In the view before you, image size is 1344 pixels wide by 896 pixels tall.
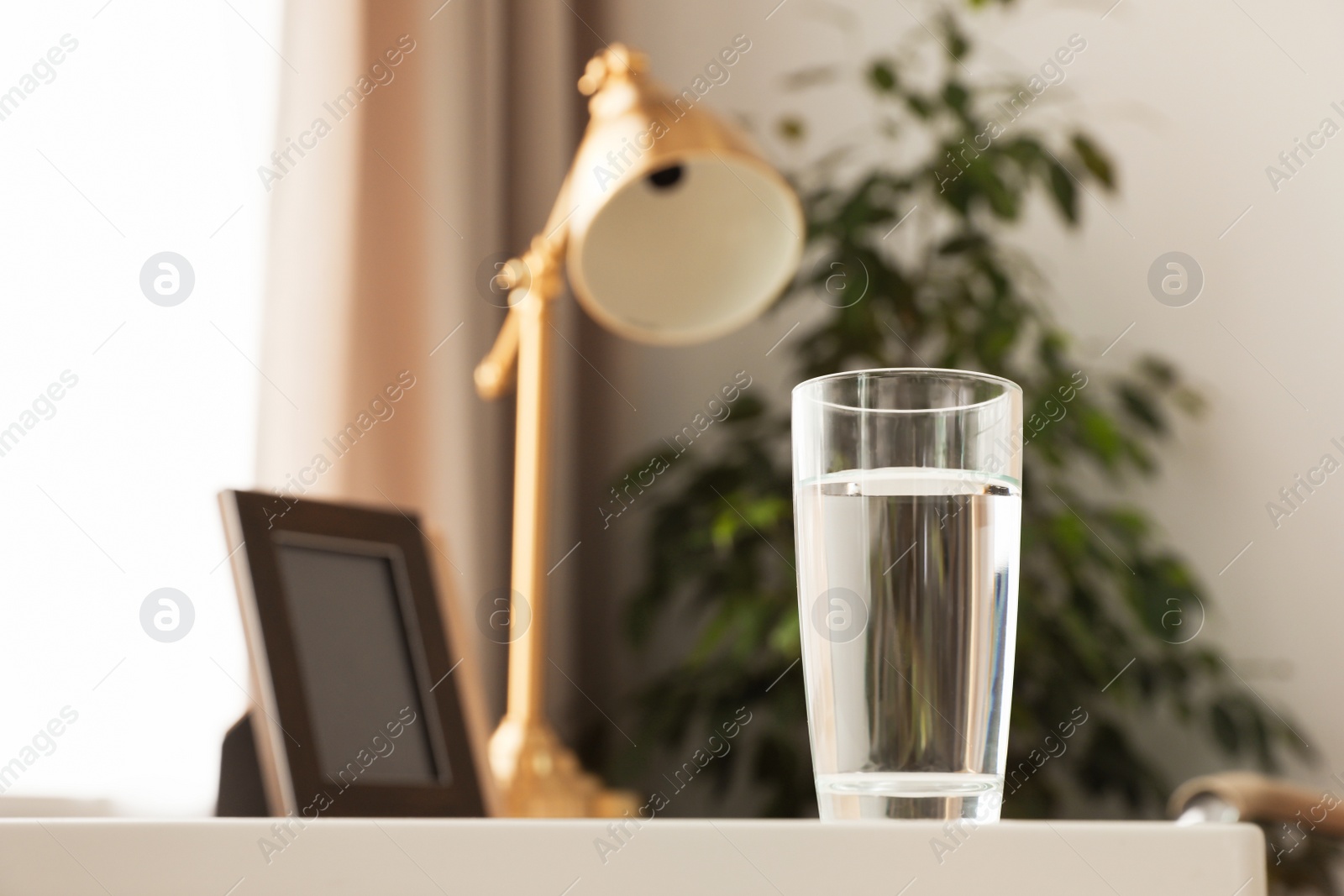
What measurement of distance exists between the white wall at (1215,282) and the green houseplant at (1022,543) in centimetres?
14

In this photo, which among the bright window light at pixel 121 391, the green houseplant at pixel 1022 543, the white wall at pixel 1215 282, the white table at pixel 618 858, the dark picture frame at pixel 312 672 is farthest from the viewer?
the white wall at pixel 1215 282

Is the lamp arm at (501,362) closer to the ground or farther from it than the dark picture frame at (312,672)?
farther from it

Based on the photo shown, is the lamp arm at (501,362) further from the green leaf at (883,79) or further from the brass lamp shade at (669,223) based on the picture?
the green leaf at (883,79)

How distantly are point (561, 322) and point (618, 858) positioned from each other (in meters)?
2.14

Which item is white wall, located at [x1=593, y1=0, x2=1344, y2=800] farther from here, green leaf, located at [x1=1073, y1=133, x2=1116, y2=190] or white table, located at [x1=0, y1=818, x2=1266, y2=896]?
white table, located at [x1=0, y1=818, x2=1266, y2=896]

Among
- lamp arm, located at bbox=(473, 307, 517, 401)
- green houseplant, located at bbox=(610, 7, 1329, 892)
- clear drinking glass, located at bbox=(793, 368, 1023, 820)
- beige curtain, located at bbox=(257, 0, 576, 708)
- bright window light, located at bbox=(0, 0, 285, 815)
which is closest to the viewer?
clear drinking glass, located at bbox=(793, 368, 1023, 820)

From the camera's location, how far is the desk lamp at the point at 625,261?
1198mm

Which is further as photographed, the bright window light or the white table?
the bright window light

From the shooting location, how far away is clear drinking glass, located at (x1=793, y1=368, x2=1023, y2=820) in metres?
0.41

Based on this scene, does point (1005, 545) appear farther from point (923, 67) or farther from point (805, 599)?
point (923, 67)

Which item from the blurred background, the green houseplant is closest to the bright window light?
the blurred background

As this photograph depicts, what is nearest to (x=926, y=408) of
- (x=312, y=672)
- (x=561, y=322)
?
(x=312, y=672)

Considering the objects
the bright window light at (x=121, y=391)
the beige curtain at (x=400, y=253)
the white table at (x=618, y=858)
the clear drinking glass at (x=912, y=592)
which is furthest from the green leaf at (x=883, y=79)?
the white table at (x=618, y=858)

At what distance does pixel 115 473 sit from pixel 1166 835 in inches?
45.2
